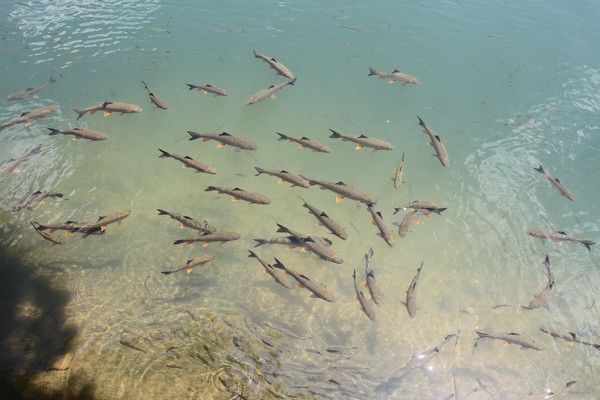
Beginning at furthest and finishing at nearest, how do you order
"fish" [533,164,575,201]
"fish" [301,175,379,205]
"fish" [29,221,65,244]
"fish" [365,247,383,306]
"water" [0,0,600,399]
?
1. "fish" [533,164,575,201]
2. "fish" [301,175,379,205]
3. "fish" [29,221,65,244]
4. "fish" [365,247,383,306]
5. "water" [0,0,600,399]

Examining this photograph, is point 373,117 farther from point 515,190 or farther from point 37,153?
point 37,153

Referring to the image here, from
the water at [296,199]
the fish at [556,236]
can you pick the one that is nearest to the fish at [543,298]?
the water at [296,199]

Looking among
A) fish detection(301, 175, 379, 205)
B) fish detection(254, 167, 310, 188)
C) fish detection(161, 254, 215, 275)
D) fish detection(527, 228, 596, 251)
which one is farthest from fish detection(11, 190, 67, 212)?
fish detection(527, 228, 596, 251)

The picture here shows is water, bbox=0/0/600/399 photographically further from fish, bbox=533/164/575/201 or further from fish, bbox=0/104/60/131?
fish, bbox=0/104/60/131

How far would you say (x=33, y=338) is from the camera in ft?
21.0

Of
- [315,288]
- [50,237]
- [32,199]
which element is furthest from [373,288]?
[32,199]

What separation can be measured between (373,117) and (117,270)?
26.7 feet

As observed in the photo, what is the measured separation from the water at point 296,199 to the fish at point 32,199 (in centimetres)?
24

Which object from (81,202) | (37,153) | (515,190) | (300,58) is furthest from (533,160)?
(37,153)

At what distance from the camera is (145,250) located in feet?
27.7

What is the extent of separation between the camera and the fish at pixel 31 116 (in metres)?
9.97

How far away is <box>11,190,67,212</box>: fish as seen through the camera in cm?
879

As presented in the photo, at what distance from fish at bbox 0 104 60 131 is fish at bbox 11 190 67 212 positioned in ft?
7.50

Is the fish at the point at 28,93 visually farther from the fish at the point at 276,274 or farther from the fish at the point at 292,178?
the fish at the point at 276,274
